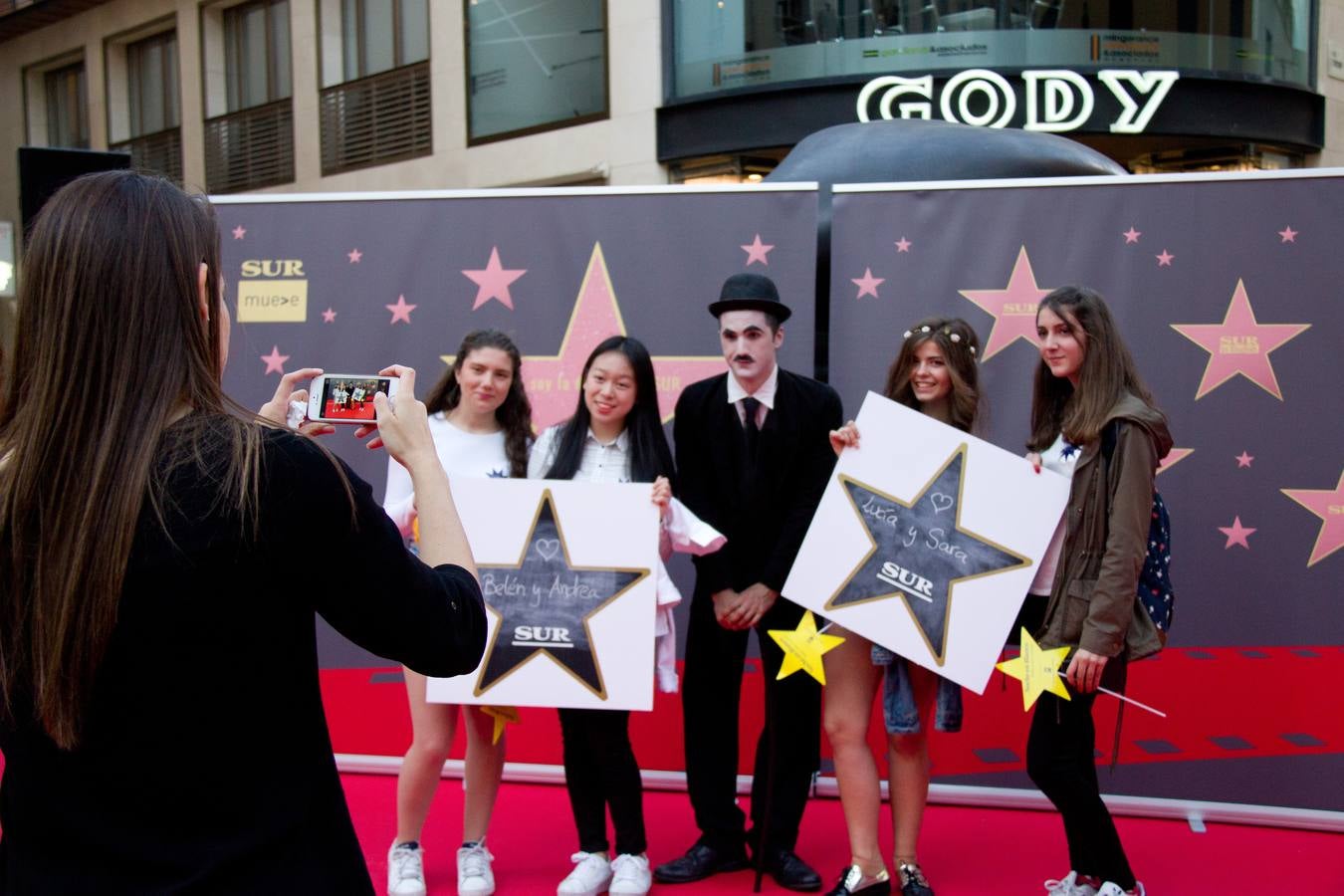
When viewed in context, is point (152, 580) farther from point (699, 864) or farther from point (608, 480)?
point (699, 864)

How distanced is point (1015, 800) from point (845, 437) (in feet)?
5.27

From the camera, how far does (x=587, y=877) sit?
3.57 meters

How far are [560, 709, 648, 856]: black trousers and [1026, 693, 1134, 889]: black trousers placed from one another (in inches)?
46.3

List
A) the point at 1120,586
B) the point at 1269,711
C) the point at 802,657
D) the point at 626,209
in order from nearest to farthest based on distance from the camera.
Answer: the point at 1120,586
the point at 802,657
the point at 1269,711
the point at 626,209

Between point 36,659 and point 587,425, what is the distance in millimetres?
2675

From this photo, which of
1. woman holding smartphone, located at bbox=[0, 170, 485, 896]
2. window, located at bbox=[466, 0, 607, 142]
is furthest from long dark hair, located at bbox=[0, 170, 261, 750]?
window, located at bbox=[466, 0, 607, 142]

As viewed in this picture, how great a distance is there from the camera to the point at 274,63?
14.0 metres

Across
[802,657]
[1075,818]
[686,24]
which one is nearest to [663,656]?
[802,657]

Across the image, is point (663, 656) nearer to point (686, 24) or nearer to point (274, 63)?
point (686, 24)

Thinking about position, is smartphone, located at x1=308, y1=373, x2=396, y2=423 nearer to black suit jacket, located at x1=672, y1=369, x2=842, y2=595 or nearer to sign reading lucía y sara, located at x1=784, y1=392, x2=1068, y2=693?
sign reading lucía y sara, located at x1=784, y1=392, x2=1068, y2=693

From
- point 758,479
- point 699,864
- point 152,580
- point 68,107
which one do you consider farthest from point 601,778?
point 68,107

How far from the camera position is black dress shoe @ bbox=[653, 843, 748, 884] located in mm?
3664

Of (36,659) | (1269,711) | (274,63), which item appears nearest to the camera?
(36,659)

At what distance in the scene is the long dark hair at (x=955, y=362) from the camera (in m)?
3.62
